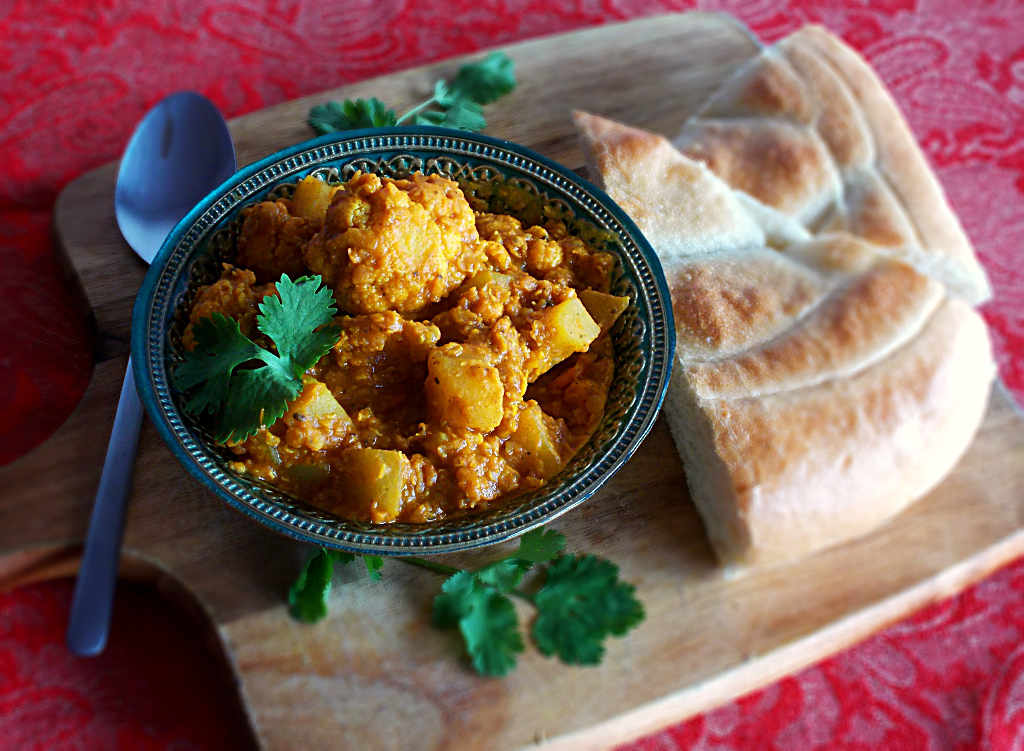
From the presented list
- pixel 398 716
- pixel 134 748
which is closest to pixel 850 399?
pixel 398 716

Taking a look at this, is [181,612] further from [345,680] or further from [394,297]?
[394,297]

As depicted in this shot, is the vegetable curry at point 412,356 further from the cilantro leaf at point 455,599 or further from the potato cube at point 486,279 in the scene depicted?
the cilantro leaf at point 455,599

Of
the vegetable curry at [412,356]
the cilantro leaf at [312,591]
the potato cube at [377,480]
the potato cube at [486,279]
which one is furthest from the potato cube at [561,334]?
the cilantro leaf at [312,591]

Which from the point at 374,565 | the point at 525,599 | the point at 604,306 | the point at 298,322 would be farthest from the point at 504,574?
the point at 298,322

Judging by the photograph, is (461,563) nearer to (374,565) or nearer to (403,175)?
(374,565)

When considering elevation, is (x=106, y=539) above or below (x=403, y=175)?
below

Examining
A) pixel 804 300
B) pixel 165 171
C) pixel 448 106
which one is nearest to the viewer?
pixel 804 300

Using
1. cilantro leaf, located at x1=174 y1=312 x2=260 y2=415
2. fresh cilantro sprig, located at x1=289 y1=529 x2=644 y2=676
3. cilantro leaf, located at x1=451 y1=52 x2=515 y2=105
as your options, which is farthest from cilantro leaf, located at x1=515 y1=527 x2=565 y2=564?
cilantro leaf, located at x1=451 y1=52 x2=515 y2=105
